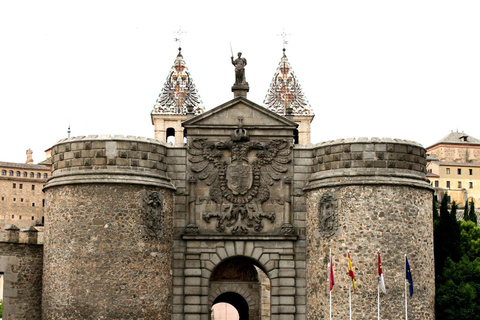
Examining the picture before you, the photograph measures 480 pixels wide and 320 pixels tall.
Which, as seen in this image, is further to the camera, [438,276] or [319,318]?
[438,276]

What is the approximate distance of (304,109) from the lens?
183ft

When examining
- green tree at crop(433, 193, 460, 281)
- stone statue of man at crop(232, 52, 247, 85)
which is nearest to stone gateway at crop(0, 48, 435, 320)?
stone statue of man at crop(232, 52, 247, 85)

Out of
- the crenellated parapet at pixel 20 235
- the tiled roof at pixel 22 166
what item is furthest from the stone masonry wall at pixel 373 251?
the tiled roof at pixel 22 166

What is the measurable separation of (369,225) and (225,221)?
595 centimetres

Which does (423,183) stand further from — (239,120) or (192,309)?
(192,309)

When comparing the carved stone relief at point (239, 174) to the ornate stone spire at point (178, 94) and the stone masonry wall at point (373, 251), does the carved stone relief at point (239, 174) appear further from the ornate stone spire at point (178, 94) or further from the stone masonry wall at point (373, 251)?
the ornate stone spire at point (178, 94)

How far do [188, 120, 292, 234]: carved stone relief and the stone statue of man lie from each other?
2182 millimetres

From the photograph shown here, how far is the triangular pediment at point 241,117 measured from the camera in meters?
33.9

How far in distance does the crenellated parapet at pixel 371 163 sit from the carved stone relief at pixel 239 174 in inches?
75.0

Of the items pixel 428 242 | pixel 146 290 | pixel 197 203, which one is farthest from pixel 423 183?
pixel 146 290

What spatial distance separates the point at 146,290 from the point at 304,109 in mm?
26934

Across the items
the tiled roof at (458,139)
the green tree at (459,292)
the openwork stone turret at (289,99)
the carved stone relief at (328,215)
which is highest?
the tiled roof at (458,139)

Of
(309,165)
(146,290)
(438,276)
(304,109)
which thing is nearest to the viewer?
(146,290)

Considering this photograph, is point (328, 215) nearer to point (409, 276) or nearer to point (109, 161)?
point (409, 276)
